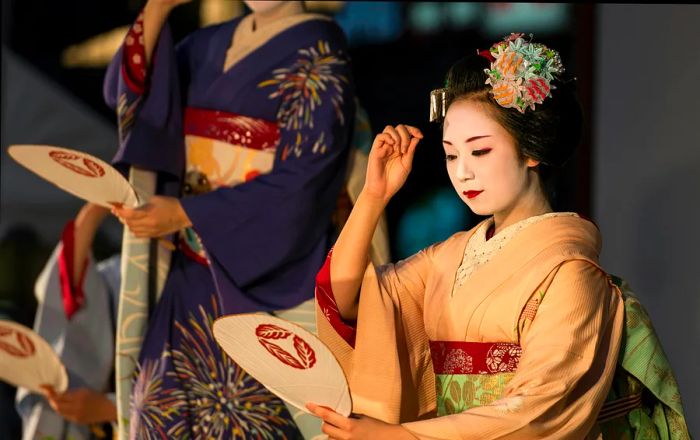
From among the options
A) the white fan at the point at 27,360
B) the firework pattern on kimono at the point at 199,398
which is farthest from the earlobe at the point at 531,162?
the white fan at the point at 27,360

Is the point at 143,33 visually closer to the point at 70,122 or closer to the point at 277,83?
the point at 277,83

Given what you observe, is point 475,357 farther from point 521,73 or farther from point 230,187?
point 230,187

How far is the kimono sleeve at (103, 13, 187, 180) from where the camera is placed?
3.61m

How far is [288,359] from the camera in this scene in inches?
95.8

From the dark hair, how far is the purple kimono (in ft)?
3.03

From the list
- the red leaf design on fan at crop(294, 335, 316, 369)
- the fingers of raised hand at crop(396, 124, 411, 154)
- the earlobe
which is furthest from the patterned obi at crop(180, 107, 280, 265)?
the red leaf design on fan at crop(294, 335, 316, 369)

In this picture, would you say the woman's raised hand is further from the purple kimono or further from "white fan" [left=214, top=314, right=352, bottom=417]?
the purple kimono

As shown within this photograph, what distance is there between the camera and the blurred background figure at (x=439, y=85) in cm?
388

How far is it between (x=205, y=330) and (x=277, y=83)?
2.12ft

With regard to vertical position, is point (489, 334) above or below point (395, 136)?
below

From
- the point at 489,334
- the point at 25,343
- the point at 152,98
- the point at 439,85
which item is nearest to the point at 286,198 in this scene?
the point at 152,98

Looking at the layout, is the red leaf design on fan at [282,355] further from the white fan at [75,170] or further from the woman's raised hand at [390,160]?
the white fan at [75,170]

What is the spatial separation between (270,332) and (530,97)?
0.63 meters

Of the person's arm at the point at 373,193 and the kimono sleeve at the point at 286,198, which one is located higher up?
the person's arm at the point at 373,193
